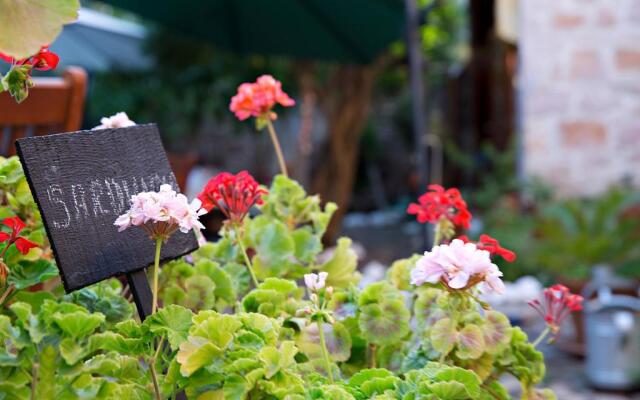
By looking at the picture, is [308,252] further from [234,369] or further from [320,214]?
[234,369]

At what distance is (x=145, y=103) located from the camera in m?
8.84

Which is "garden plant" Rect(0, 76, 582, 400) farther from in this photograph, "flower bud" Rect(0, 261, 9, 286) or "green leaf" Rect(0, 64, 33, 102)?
"green leaf" Rect(0, 64, 33, 102)

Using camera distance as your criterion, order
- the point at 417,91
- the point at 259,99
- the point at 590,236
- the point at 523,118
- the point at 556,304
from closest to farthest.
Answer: the point at 556,304, the point at 259,99, the point at 417,91, the point at 590,236, the point at 523,118

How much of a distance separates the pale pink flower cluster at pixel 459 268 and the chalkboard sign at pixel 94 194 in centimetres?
27

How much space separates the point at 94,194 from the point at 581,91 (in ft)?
14.7

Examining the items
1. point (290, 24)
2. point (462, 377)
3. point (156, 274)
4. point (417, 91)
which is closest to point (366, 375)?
point (462, 377)

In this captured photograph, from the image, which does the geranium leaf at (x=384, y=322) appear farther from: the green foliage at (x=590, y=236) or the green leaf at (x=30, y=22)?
the green foliage at (x=590, y=236)

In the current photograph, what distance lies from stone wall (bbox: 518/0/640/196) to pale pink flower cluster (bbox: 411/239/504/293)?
4342mm

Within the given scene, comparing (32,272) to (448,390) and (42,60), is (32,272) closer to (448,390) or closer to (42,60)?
(42,60)

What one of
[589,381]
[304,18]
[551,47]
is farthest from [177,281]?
[551,47]

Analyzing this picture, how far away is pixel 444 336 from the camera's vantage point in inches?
34.2

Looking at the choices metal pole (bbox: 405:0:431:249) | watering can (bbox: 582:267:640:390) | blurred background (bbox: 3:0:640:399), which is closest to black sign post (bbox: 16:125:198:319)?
blurred background (bbox: 3:0:640:399)

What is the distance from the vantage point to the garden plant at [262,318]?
2.28 feet

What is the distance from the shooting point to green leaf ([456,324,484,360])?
88 cm
